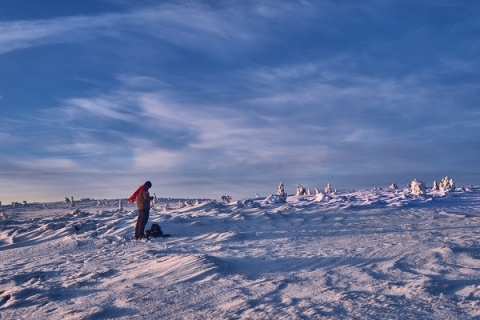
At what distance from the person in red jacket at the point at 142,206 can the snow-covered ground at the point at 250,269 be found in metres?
0.46

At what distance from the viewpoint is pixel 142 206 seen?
13.7 metres

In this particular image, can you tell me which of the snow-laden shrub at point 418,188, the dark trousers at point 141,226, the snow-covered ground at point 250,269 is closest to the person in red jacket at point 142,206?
the dark trousers at point 141,226

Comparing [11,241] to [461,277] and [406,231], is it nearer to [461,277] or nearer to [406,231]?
[406,231]

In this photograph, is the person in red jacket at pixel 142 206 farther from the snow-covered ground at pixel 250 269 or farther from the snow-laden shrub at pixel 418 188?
the snow-laden shrub at pixel 418 188

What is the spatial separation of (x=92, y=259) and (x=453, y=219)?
34.8 ft

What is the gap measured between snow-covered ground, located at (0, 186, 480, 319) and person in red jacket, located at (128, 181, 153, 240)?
460 mm

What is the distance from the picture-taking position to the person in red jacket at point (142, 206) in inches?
523

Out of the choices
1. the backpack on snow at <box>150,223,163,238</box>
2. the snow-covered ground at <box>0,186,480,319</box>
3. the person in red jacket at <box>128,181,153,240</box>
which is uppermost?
the person in red jacket at <box>128,181,153,240</box>

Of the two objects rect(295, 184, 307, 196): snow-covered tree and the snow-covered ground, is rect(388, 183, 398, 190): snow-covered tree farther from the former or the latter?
the snow-covered ground

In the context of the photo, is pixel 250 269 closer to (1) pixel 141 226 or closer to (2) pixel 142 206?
(1) pixel 141 226

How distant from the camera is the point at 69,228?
14992mm

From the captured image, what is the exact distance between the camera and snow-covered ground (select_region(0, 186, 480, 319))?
611 cm

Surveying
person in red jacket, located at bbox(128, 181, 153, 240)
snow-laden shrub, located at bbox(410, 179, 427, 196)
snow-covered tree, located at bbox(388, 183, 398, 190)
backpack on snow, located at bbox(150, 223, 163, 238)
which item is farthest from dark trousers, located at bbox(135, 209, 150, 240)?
snow-covered tree, located at bbox(388, 183, 398, 190)

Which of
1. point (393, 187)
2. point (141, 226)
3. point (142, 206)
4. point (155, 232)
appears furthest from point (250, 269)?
point (393, 187)
